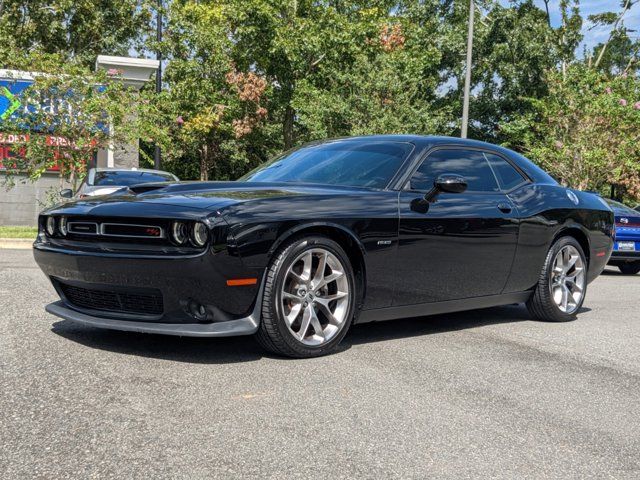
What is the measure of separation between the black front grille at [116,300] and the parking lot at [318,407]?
27cm

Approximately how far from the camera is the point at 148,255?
432cm

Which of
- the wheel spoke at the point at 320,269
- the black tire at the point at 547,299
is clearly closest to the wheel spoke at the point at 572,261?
the black tire at the point at 547,299

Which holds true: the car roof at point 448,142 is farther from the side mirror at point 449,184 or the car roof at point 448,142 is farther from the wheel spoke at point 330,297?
the wheel spoke at point 330,297

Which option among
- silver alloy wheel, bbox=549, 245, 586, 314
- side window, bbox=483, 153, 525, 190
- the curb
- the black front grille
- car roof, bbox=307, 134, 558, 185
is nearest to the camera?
the black front grille

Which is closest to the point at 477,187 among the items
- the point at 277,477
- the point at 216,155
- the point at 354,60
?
the point at 277,477

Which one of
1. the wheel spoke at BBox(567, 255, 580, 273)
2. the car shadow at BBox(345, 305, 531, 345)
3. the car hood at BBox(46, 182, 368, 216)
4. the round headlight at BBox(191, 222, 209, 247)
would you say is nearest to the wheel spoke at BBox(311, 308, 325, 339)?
the car shadow at BBox(345, 305, 531, 345)

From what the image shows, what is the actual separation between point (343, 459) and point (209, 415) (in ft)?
2.47

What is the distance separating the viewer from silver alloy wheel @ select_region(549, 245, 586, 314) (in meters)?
6.66

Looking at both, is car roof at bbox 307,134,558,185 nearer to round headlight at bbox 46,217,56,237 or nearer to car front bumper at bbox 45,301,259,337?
car front bumper at bbox 45,301,259,337

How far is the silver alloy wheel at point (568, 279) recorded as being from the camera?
6660 mm

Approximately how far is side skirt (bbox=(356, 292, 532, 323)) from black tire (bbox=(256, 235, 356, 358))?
0.44 m

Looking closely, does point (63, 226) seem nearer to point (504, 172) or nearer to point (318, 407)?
point (318, 407)

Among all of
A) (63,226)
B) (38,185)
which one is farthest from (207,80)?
(63,226)

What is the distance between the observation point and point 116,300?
15.0ft
